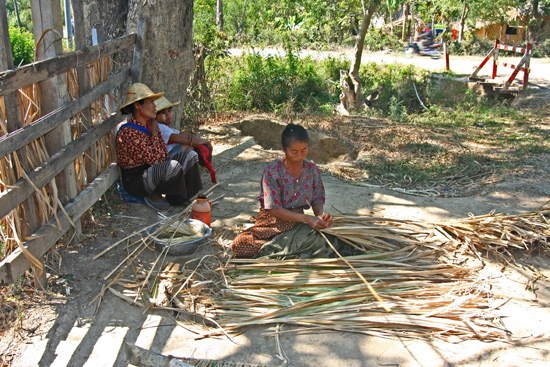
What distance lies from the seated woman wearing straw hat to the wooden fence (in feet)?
0.51

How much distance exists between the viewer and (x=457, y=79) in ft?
39.9

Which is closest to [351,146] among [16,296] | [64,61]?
[64,61]

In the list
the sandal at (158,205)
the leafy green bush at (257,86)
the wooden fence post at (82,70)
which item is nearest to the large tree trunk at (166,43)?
the wooden fence post at (82,70)

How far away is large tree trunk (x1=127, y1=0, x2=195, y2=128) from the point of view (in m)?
4.29

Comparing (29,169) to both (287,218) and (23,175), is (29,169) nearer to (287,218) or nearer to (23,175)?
(23,175)

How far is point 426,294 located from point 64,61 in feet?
9.03

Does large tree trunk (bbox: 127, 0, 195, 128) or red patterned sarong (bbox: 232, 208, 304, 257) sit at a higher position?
large tree trunk (bbox: 127, 0, 195, 128)

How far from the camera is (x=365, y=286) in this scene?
109 inches

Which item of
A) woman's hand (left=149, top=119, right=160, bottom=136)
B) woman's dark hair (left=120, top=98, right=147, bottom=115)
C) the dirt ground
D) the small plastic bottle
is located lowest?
the dirt ground

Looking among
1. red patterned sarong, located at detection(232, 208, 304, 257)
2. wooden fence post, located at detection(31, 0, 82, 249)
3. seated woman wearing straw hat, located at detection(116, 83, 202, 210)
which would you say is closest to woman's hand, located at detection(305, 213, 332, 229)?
red patterned sarong, located at detection(232, 208, 304, 257)

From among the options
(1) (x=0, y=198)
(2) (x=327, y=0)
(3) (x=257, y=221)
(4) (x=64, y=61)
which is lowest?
(3) (x=257, y=221)

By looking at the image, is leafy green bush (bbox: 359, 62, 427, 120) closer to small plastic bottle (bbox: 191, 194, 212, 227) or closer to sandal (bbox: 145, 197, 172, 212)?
sandal (bbox: 145, 197, 172, 212)

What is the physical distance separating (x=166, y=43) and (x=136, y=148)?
1.33 metres

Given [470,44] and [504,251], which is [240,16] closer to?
[470,44]
